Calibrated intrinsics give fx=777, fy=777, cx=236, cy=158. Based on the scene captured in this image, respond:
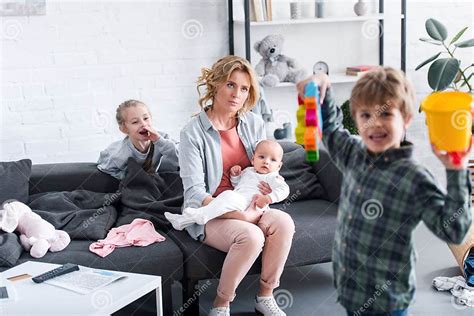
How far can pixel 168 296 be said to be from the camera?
127 inches

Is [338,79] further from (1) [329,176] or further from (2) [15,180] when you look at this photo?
(2) [15,180]

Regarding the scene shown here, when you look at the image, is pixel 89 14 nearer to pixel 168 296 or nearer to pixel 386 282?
pixel 168 296

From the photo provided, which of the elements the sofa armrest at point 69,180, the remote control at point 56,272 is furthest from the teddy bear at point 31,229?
the sofa armrest at point 69,180

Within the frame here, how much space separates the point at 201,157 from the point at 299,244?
1.86ft

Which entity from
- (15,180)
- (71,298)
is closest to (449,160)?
(71,298)

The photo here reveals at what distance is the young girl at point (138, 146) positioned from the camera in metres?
3.63

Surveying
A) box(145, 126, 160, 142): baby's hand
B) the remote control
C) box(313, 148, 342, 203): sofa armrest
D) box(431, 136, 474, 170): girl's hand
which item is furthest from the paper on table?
box(431, 136, 474, 170): girl's hand

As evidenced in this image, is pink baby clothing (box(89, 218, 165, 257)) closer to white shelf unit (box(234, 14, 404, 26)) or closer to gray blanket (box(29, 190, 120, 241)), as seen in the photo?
gray blanket (box(29, 190, 120, 241))

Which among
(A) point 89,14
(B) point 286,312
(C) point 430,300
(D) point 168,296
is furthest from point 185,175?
(A) point 89,14

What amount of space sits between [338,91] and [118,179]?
177 centimetres

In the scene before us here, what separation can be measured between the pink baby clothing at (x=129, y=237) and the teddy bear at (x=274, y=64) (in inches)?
56.8

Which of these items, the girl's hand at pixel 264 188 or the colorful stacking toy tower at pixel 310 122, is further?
the girl's hand at pixel 264 188

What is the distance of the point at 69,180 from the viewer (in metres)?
3.79

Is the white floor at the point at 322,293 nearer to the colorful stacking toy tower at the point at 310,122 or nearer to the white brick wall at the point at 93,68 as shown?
the white brick wall at the point at 93,68
